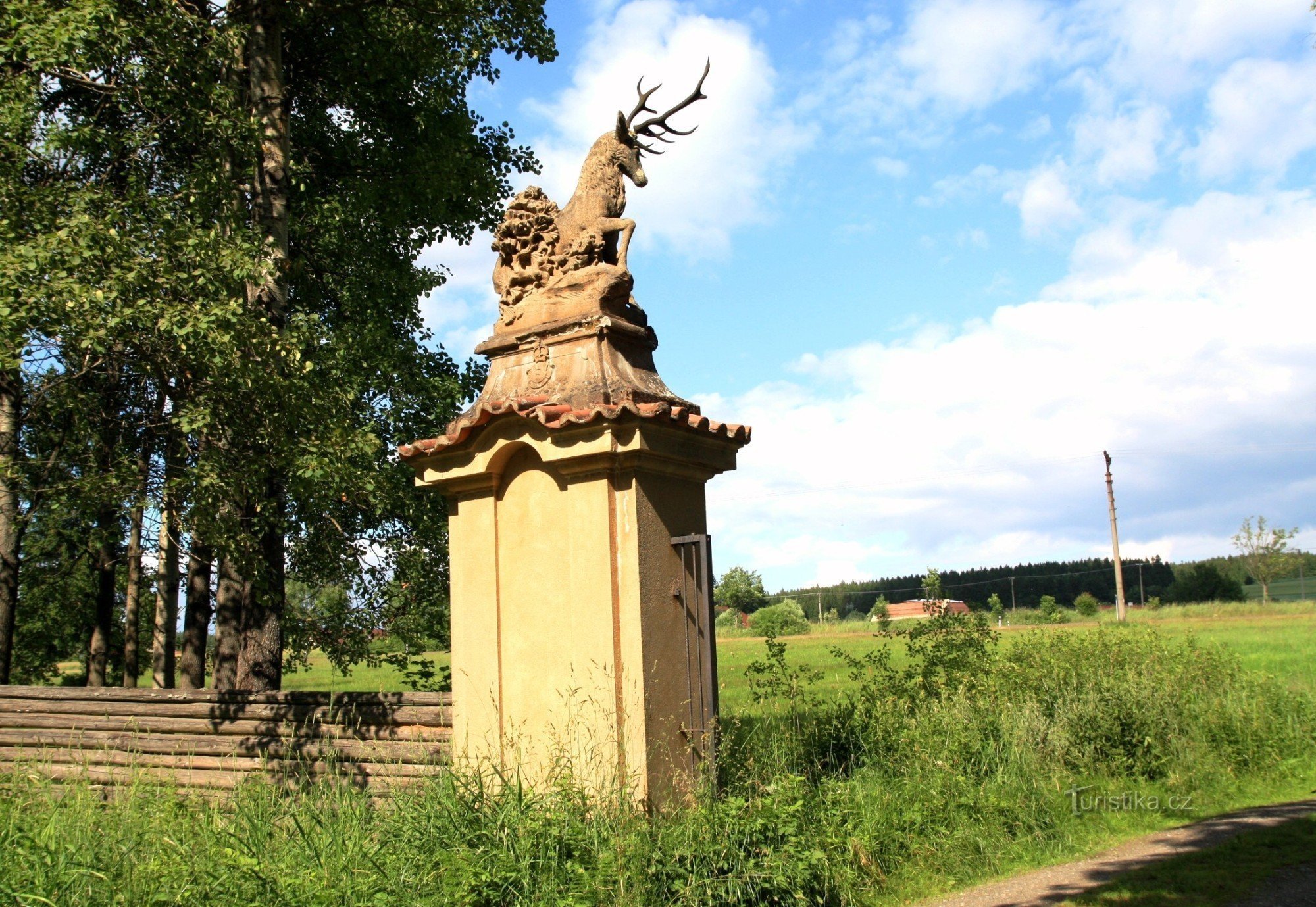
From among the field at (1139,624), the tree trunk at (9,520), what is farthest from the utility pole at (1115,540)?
the tree trunk at (9,520)

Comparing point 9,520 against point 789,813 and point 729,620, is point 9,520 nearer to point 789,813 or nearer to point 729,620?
point 789,813

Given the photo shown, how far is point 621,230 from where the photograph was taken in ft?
21.3

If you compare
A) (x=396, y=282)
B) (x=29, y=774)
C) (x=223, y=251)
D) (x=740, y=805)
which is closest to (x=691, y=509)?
(x=740, y=805)

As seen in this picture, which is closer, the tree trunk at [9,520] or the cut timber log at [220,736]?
the cut timber log at [220,736]

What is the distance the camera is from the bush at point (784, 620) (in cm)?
4472

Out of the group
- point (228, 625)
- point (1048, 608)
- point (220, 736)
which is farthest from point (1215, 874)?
point (1048, 608)

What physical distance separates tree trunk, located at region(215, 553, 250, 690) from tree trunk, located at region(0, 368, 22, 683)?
7.29 feet

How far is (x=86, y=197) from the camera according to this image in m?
7.66

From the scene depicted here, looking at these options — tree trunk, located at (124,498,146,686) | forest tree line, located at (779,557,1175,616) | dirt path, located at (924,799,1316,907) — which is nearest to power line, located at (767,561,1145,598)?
forest tree line, located at (779,557,1175,616)

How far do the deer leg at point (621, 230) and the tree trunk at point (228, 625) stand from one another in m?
6.28

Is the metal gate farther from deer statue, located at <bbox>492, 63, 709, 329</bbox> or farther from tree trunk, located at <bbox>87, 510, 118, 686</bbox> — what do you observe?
tree trunk, located at <bbox>87, 510, 118, 686</bbox>

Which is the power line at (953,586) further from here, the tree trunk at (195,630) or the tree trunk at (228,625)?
the tree trunk at (228,625)

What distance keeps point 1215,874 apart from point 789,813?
2.71 m

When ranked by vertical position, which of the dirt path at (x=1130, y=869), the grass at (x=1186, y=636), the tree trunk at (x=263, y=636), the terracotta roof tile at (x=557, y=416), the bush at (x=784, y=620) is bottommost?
the dirt path at (x=1130, y=869)
